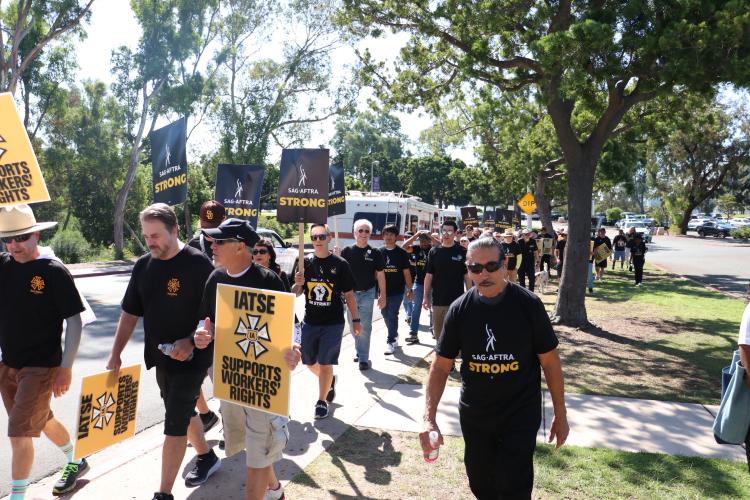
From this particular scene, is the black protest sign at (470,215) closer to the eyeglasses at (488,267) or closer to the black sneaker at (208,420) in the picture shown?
the black sneaker at (208,420)

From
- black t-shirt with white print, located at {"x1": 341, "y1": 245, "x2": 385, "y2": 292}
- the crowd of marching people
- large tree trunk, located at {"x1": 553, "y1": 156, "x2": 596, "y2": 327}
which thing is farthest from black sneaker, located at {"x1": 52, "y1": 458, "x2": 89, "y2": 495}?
large tree trunk, located at {"x1": 553, "y1": 156, "x2": 596, "y2": 327}

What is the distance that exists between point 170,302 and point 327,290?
232 cm

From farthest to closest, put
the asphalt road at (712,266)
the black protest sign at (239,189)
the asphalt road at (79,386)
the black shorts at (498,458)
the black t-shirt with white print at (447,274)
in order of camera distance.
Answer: the asphalt road at (712,266) < the black protest sign at (239,189) < the black t-shirt with white print at (447,274) < the asphalt road at (79,386) < the black shorts at (498,458)

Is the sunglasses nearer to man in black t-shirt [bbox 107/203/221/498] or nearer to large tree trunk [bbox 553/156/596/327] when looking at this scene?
man in black t-shirt [bbox 107/203/221/498]

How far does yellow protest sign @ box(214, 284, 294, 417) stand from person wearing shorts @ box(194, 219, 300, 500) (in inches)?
3.9

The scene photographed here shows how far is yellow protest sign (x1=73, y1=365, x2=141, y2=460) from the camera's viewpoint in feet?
12.6

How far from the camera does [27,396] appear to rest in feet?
12.6

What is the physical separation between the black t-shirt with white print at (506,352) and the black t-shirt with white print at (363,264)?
4.76m

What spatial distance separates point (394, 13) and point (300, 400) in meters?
7.82

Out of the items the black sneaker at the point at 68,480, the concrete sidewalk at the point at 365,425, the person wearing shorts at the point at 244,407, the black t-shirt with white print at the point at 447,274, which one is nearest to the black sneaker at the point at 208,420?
the concrete sidewalk at the point at 365,425

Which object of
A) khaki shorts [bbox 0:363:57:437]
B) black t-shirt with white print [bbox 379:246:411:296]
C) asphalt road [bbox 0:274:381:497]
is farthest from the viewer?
black t-shirt with white print [bbox 379:246:411:296]

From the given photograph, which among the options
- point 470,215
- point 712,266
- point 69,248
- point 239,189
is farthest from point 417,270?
point 712,266

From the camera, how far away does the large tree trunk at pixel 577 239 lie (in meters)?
11.0

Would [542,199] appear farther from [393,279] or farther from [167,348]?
[167,348]
